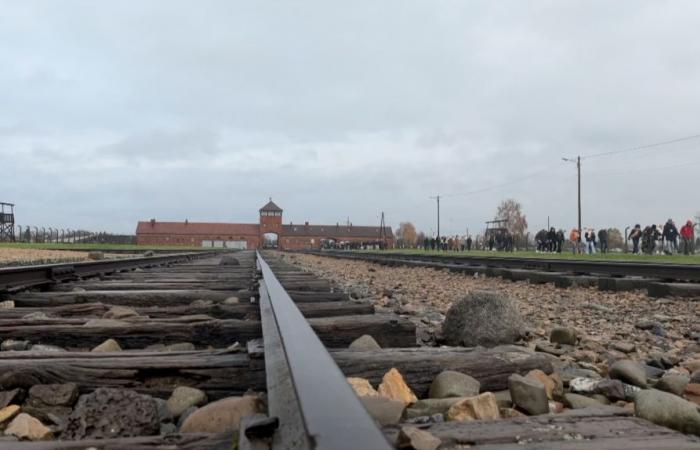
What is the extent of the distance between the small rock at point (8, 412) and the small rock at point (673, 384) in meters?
2.48

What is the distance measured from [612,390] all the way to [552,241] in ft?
A: 106

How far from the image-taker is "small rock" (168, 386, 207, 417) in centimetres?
202

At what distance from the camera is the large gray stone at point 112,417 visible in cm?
167

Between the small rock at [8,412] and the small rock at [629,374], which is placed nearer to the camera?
the small rock at [8,412]

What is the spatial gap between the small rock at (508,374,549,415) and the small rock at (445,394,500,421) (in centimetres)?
17

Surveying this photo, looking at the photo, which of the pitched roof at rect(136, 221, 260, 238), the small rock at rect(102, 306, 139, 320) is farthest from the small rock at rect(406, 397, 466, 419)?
the pitched roof at rect(136, 221, 260, 238)

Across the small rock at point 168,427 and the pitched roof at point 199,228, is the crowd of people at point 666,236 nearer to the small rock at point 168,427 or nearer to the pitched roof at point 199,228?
the small rock at point 168,427

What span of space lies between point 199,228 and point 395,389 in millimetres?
118327

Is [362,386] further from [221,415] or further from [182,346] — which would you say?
[182,346]

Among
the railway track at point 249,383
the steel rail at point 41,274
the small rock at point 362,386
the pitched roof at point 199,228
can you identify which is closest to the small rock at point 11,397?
the railway track at point 249,383

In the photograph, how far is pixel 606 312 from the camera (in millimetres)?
5730

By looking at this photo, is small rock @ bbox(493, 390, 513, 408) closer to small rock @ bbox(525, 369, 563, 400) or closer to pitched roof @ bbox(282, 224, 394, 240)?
small rock @ bbox(525, 369, 563, 400)

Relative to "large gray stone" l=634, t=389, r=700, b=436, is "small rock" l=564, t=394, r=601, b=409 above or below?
below

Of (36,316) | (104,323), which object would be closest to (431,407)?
(104,323)
